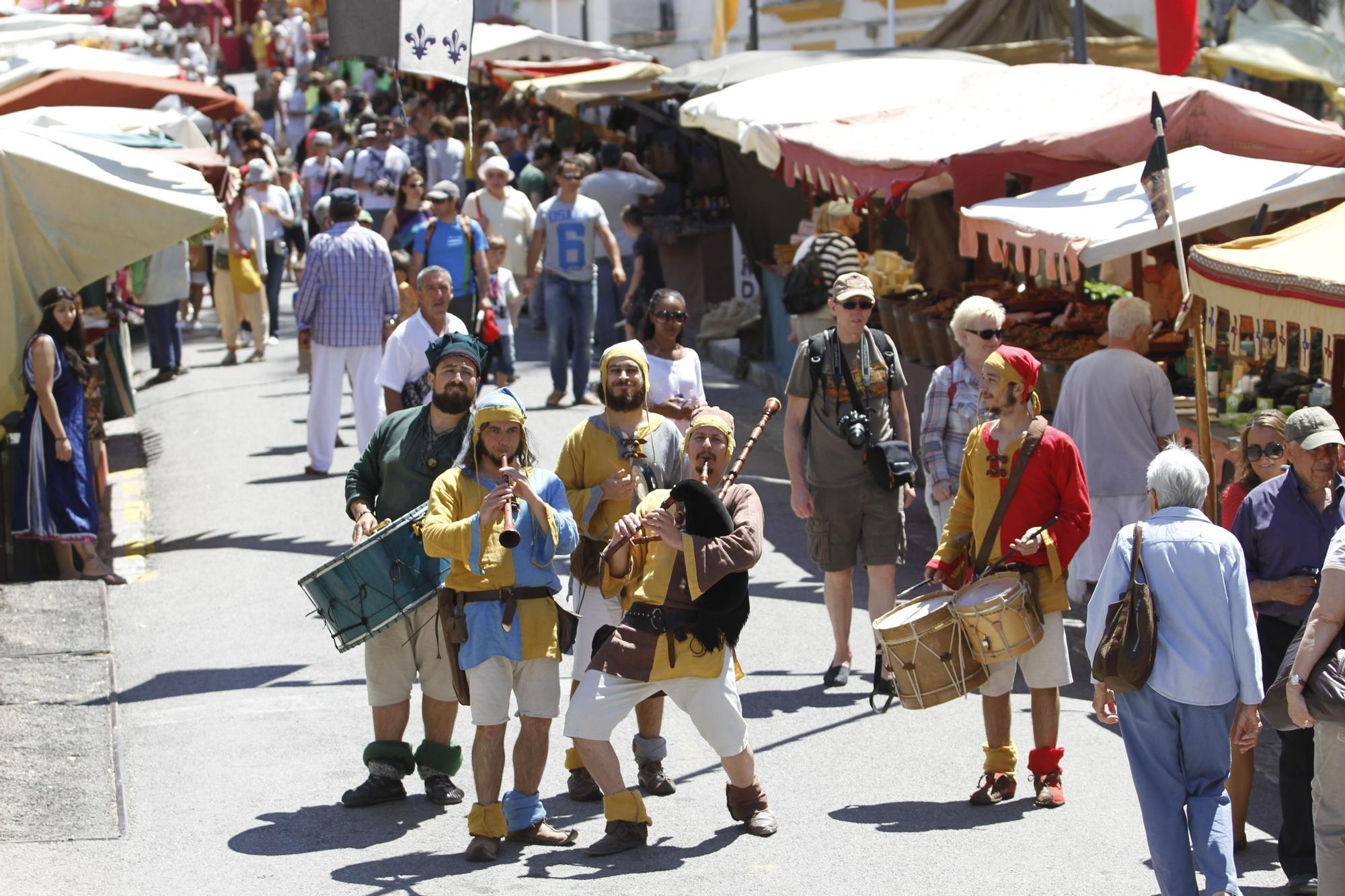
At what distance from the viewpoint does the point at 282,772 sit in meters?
7.34

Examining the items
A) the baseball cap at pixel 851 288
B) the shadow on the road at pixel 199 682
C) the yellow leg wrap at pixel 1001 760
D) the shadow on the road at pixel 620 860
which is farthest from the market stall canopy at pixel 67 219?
the yellow leg wrap at pixel 1001 760

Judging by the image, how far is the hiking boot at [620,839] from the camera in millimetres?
6301

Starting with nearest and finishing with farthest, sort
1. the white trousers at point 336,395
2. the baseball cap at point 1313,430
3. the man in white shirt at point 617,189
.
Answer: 1. the baseball cap at point 1313,430
2. the white trousers at point 336,395
3. the man in white shirt at point 617,189

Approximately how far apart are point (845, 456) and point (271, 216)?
39.0ft

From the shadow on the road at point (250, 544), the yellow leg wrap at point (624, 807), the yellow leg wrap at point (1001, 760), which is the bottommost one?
the shadow on the road at point (250, 544)

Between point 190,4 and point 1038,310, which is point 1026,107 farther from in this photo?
point 190,4

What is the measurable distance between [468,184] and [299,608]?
552 inches

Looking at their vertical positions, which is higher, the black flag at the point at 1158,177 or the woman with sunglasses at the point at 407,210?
the black flag at the point at 1158,177

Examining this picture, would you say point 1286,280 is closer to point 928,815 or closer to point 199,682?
point 928,815

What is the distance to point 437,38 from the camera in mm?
10094

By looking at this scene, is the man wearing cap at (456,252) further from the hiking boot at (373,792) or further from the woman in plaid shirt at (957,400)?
the hiking boot at (373,792)

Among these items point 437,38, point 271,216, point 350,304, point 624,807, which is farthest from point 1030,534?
point 271,216

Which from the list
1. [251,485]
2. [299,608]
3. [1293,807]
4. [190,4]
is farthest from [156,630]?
[190,4]

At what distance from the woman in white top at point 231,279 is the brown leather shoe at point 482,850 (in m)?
11.3
